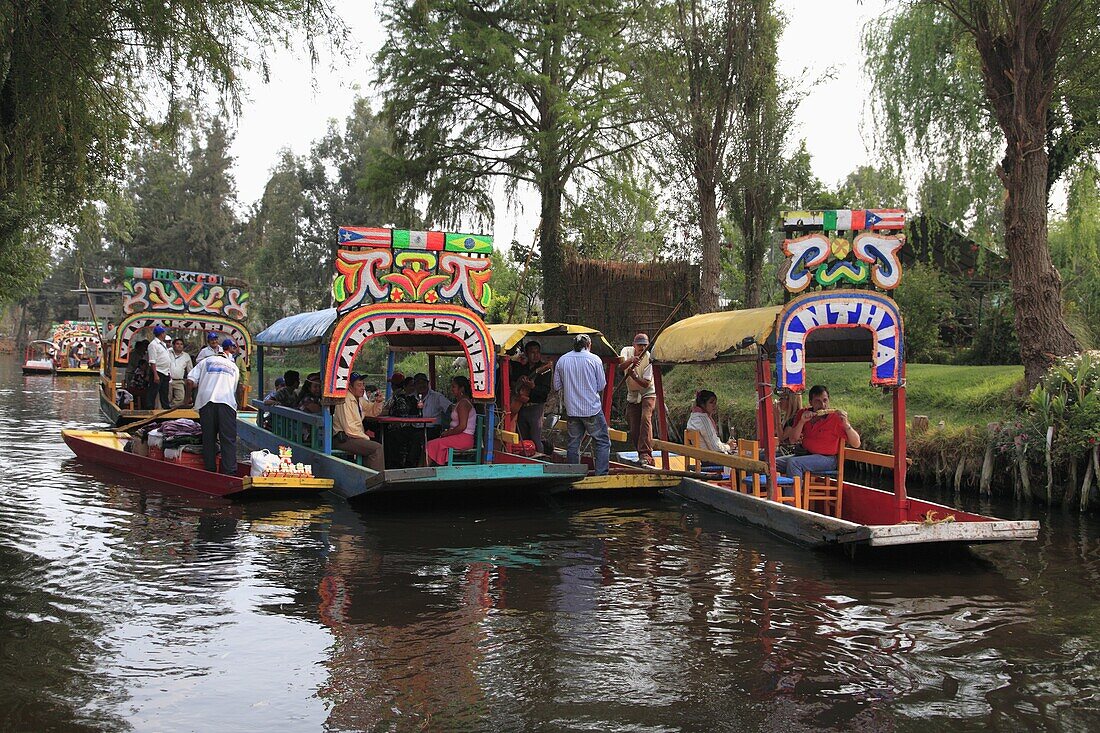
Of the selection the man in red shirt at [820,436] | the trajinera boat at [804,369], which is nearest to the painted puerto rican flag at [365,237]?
the trajinera boat at [804,369]

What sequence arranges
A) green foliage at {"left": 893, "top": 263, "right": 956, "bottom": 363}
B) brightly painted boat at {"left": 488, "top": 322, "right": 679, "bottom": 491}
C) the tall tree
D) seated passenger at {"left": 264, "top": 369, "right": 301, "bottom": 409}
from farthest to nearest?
green foliage at {"left": 893, "top": 263, "right": 956, "bottom": 363} → the tall tree → seated passenger at {"left": 264, "top": 369, "right": 301, "bottom": 409} → brightly painted boat at {"left": 488, "top": 322, "right": 679, "bottom": 491}

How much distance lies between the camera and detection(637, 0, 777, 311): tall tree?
2136 cm

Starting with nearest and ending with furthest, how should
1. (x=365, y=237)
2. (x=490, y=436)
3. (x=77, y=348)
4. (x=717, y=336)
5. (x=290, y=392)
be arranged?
1. (x=717, y=336)
2. (x=365, y=237)
3. (x=490, y=436)
4. (x=290, y=392)
5. (x=77, y=348)

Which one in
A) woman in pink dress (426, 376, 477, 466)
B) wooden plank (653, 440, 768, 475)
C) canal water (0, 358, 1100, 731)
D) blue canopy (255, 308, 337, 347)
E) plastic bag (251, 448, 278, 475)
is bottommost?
canal water (0, 358, 1100, 731)

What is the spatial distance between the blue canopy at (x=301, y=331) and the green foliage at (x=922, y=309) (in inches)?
563

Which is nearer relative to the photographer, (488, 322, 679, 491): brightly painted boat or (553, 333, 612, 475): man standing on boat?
(553, 333, 612, 475): man standing on boat

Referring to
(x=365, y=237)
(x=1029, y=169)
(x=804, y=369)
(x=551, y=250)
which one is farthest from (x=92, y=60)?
(x=551, y=250)

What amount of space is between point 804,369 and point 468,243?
4.80 metres

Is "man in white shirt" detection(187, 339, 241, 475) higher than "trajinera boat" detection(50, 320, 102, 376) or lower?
lower

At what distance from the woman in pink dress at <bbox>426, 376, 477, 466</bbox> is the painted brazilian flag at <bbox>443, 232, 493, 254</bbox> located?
6.37 feet

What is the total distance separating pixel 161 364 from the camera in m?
20.0

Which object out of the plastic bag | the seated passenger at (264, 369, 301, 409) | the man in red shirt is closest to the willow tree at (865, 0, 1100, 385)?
the man in red shirt

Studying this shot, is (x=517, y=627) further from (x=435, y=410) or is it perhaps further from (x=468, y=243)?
(x=435, y=410)

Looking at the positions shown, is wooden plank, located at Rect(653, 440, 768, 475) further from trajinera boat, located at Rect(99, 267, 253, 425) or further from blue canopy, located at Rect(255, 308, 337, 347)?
trajinera boat, located at Rect(99, 267, 253, 425)
